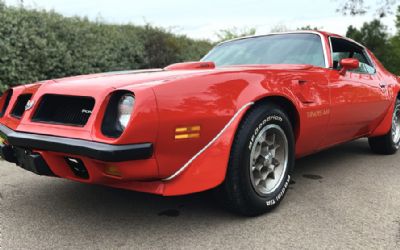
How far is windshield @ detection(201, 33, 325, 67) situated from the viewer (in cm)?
339

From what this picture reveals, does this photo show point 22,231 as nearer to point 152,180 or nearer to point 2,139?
point 2,139

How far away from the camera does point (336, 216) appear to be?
8.23 ft

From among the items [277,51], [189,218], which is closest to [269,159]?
[189,218]

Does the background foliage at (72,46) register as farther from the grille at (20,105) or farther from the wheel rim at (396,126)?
the wheel rim at (396,126)

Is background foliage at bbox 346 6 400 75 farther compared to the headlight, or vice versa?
background foliage at bbox 346 6 400 75

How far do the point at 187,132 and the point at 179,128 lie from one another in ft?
0.21

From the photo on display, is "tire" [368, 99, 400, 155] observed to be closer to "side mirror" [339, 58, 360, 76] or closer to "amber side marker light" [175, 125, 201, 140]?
"side mirror" [339, 58, 360, 76]

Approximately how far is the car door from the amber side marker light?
4.81ft

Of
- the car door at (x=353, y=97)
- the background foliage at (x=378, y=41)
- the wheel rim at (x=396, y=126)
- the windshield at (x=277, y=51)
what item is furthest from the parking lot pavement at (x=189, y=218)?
the background foliage at (x=378, y=41)

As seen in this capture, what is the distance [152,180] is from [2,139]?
116 cm

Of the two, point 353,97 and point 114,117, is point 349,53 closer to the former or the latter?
point 353,97

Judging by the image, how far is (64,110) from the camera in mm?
2283

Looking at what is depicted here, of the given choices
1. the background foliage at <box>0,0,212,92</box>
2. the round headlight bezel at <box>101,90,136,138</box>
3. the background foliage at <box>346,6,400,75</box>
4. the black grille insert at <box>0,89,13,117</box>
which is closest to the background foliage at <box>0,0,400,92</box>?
the background foliage at <box>0,0,212,92</box>

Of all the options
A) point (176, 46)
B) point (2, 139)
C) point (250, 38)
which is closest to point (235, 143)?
point (2, 139)
